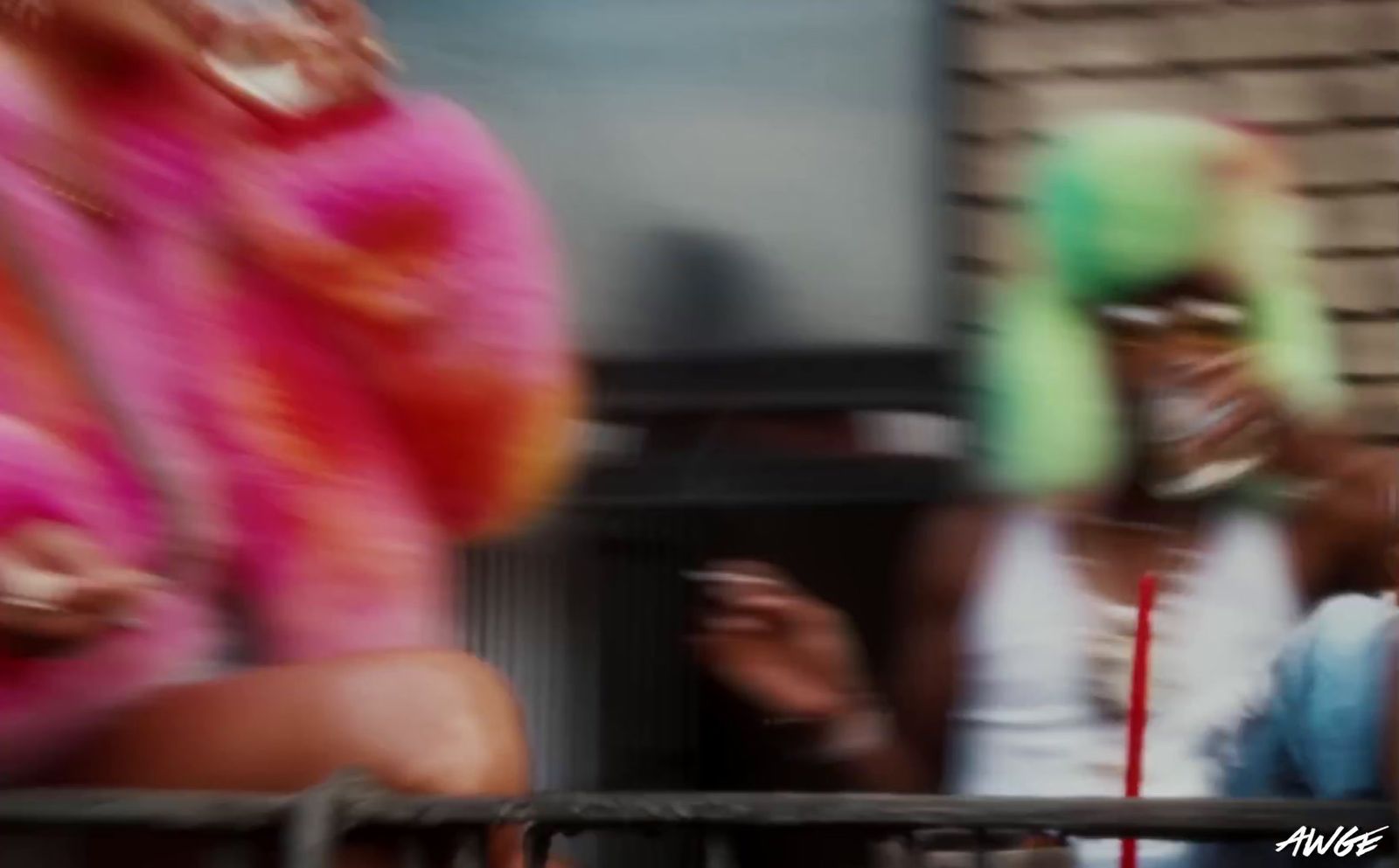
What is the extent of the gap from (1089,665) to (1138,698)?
0.10 metres

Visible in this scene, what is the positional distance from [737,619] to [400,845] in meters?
0.69

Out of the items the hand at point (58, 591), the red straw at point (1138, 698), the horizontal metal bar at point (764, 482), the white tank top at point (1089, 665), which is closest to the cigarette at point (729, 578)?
the horizontal metal bar at point (764, 482)

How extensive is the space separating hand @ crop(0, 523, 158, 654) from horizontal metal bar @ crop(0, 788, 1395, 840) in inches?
11.7

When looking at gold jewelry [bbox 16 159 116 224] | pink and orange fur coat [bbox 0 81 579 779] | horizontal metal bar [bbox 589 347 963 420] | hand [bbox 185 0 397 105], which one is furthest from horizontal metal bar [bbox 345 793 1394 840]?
hand [bbox 185 0 397 105]

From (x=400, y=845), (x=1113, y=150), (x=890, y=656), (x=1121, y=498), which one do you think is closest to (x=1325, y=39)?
(x=1113, y=150)

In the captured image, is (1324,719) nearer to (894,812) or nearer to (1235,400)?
(1235,400)

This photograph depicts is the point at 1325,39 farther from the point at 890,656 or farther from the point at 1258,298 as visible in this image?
the point at 890,656

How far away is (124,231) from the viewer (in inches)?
144

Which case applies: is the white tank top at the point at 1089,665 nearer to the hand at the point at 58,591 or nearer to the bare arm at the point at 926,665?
the bare arm at the point at 926,665

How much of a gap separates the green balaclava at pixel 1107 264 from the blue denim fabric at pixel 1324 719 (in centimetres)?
41

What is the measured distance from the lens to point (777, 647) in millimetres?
3471

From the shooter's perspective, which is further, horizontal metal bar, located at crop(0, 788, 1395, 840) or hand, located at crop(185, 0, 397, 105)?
hand, located at crop(185, 0, 397, 105)

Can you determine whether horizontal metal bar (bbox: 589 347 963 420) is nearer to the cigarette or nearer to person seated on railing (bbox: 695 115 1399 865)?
person seated on railing (bbox: 695 115 1399 865)

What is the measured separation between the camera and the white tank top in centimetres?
330
